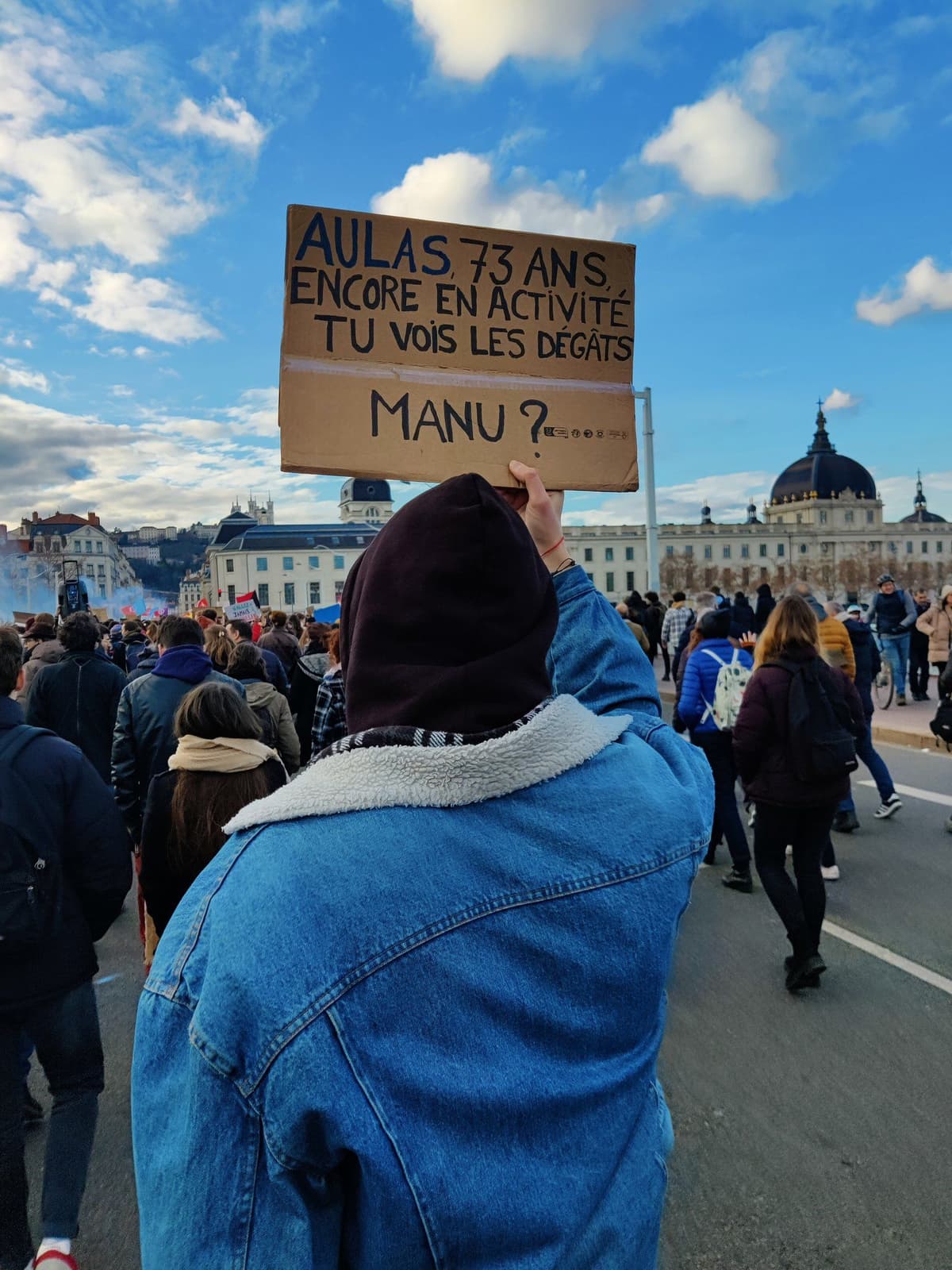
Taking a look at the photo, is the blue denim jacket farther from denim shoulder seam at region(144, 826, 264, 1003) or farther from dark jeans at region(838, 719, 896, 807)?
dark jeans at region(838, 719, 896, 807)

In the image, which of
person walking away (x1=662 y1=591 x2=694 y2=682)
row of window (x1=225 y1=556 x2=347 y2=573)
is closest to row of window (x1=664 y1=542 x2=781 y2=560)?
row of window (x1=225 y1=556 x2=347 y2=573)

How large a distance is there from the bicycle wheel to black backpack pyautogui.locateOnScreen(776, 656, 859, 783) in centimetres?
967

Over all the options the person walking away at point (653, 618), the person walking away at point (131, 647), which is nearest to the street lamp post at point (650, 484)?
the person walking away at point (653, 618)

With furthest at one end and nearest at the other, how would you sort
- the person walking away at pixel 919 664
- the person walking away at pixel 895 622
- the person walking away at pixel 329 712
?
the person walking away at pixel 919 664 → the person walking away at pixel 895 622 → the person walking away at pixel 329 712

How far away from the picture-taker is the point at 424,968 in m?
0.96

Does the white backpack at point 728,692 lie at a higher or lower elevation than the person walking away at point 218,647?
lower

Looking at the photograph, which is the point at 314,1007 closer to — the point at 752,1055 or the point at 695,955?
the point at 752,1055

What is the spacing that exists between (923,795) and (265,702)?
6.17 meters

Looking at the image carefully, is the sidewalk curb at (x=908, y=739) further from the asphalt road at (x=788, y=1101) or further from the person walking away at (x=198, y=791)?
the person walking away at (x=198, y=791)

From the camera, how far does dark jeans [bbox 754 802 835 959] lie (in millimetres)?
4211

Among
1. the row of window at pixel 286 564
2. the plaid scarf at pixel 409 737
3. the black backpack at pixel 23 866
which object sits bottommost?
the black backpack at pixel 23 866

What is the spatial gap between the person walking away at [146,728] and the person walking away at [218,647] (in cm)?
177

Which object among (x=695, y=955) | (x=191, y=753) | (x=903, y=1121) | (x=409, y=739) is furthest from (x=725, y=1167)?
(x=409, y=739)

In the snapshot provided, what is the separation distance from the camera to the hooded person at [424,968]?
92 centimetres
